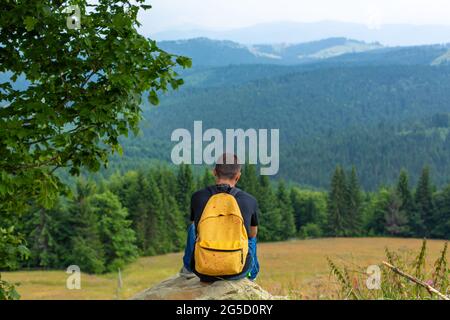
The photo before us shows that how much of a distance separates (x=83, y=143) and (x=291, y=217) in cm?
9618

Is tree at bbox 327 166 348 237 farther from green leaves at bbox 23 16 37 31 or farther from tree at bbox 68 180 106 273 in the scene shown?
green leaves at bbox 23 16 37 31

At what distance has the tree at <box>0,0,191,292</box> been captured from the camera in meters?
8.16

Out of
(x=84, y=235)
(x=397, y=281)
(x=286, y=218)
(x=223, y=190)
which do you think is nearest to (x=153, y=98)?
(x=223, y=190)

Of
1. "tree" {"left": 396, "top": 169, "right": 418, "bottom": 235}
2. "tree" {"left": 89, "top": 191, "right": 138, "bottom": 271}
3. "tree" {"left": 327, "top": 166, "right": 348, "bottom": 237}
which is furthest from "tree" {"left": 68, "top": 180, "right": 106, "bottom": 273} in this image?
"tree" {"left": 396, "top": 169, "right": 418, "bottom": 235}

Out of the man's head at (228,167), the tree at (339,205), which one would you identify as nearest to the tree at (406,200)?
the tree at (339,205)

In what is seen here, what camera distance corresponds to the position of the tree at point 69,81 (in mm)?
8164

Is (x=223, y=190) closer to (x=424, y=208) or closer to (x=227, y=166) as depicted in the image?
(x=227, y=166)

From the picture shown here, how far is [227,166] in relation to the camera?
6.12 m

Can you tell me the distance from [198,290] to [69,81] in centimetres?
425

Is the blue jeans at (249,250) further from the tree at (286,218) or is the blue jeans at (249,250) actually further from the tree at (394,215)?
the tree at (394,215)

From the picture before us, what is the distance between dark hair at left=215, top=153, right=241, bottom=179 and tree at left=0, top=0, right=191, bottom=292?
98.6 inches

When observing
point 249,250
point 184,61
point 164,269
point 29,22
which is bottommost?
point 164,269

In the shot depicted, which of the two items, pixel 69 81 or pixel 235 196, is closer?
pixel 235 196

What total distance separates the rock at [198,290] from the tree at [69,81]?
2.75 metres
